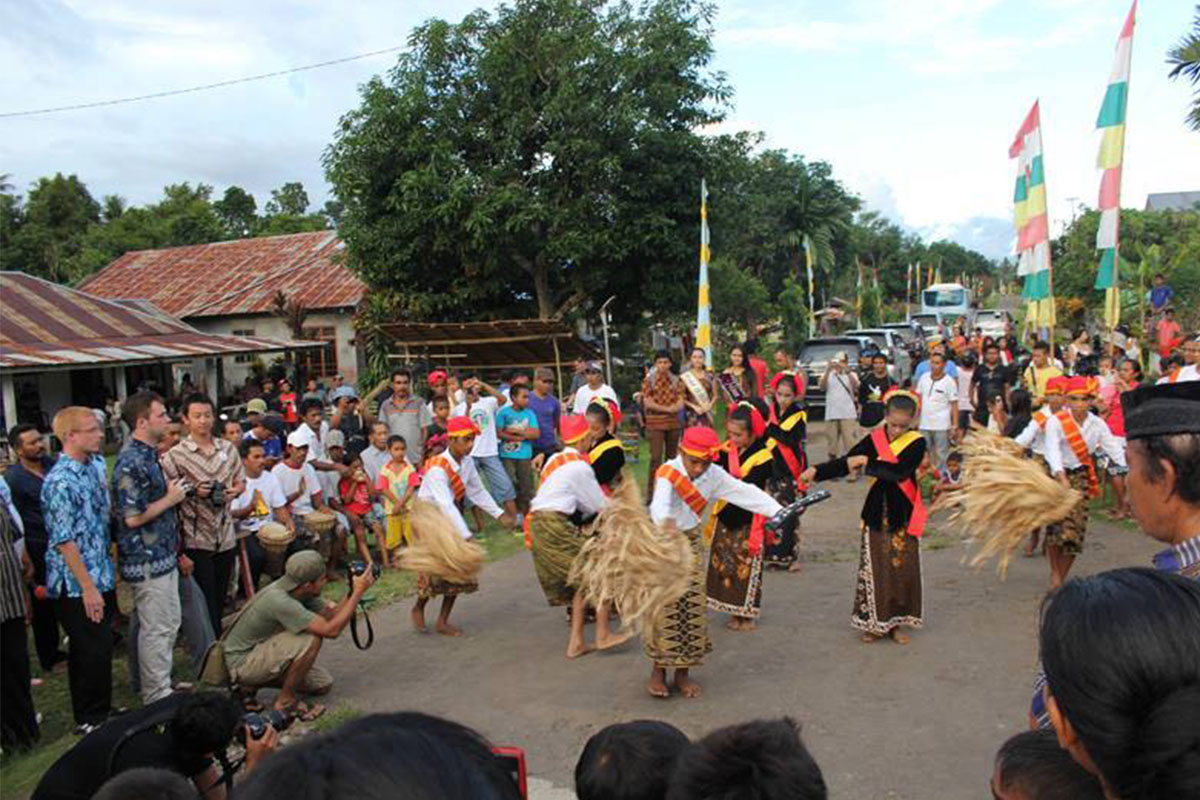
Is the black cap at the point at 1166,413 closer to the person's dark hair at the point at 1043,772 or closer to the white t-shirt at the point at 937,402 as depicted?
the person's dark hair at the point at 1043,772

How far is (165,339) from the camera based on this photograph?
21.4 meters

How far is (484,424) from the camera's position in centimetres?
1057

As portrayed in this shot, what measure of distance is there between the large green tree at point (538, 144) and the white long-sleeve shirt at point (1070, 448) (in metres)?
11.2

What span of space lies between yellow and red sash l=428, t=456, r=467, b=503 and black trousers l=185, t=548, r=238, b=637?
5.19 ft

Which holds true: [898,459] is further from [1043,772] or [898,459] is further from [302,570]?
[1043,772]

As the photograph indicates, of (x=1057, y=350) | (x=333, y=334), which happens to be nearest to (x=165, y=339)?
(x=333, y=334)

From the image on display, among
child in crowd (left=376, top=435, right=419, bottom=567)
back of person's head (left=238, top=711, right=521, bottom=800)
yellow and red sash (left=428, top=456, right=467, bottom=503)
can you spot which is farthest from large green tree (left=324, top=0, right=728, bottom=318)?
back of person's head (left=238, top=711, right=521, bottom=800)

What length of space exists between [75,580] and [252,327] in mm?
23915

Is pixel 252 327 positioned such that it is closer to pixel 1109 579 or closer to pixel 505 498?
pixel 505 498

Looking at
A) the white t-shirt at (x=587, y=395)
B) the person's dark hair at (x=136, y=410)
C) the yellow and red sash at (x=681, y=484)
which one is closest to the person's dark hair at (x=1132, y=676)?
the yellow and red sash at (x=681, y=484)

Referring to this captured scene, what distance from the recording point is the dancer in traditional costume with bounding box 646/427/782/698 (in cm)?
557

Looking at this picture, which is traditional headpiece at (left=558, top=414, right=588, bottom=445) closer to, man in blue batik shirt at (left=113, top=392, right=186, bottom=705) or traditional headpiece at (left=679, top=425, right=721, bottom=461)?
traditional headpiece at (left=679, top=425, right=721, bottom=461)

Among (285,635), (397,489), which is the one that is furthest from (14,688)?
(397,489)

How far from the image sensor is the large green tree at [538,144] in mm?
17719
